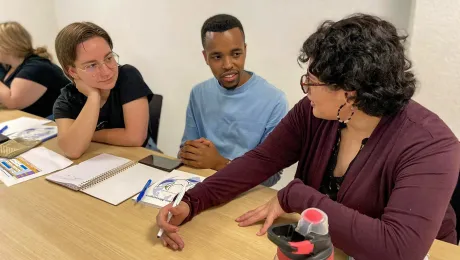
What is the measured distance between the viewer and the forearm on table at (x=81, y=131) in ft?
4.95

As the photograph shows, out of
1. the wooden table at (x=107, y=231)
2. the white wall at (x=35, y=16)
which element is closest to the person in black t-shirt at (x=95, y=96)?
the wooden table at (x=107, y=231)

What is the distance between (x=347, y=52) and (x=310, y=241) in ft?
1.55

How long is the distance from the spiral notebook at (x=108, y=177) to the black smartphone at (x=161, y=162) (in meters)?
0.02

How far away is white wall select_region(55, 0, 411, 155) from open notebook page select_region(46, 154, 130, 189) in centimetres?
114

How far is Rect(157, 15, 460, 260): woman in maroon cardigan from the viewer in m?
0.82

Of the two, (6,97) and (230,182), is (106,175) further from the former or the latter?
(6,97)

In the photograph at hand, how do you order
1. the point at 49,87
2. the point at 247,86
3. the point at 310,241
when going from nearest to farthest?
the point at 310,241, the point at 247,86, the point at 49,87

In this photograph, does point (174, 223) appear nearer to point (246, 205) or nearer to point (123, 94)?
point (246, 205)

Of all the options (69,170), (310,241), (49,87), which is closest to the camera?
(310,241)

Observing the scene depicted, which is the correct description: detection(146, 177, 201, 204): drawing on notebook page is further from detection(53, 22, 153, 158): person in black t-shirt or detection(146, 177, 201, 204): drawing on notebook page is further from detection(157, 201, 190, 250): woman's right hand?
detection(53, 22, 153, 158): person in black t-shirt

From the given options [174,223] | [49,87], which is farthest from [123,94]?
[49,87]

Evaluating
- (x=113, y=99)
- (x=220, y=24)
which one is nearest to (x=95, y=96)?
(x=113, y=99)

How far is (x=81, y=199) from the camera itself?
1.20m

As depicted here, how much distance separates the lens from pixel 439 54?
1471mm
